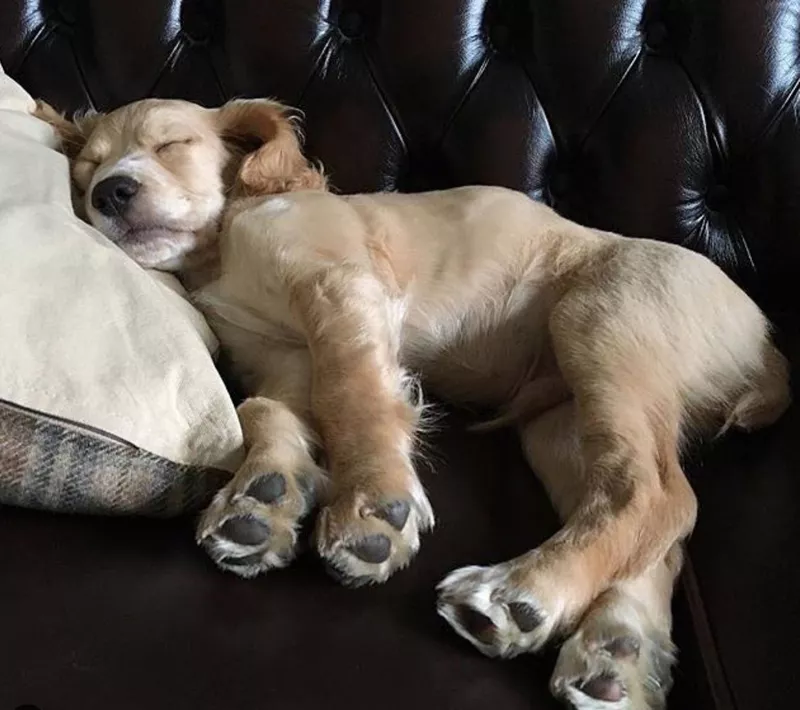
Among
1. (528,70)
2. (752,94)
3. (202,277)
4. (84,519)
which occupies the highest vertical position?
(752,94)

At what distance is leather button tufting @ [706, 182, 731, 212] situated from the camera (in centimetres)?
190

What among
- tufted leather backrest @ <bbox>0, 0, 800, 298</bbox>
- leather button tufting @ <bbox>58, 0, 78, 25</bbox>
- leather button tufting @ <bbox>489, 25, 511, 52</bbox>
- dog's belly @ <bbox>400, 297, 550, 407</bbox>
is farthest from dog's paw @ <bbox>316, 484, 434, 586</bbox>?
leather button tufting @ <bbox>58, 0, 78, 25</bbox>

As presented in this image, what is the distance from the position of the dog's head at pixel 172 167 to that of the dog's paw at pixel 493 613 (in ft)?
2.84

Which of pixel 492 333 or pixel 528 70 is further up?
pixel 528 70

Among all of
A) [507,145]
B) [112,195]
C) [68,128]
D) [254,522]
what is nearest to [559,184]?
[507,145]

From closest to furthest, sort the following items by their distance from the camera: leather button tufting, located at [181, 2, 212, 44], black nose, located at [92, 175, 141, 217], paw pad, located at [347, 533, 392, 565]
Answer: paw pad, located at [347, 533, 392, 565] < black nose, located at [92, 175, 141, 217] < leather button tufting, located at [181, 2, 212, 44]

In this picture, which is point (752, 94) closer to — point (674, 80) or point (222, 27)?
point (674, 80)

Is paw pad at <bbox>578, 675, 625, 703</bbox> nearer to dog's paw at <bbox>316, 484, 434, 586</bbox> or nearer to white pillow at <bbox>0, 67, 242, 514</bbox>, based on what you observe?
dog's paw at <bbox>316, 484, 434, 586</bbox>

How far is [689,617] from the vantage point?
1.27 m

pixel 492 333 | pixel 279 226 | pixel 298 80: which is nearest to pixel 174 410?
pixel 279 226

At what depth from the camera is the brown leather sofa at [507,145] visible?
3.96 feet

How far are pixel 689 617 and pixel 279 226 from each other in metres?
0.87

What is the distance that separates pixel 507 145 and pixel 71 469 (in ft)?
3.27

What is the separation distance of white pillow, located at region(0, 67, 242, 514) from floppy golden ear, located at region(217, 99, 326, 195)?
0.41 metres
